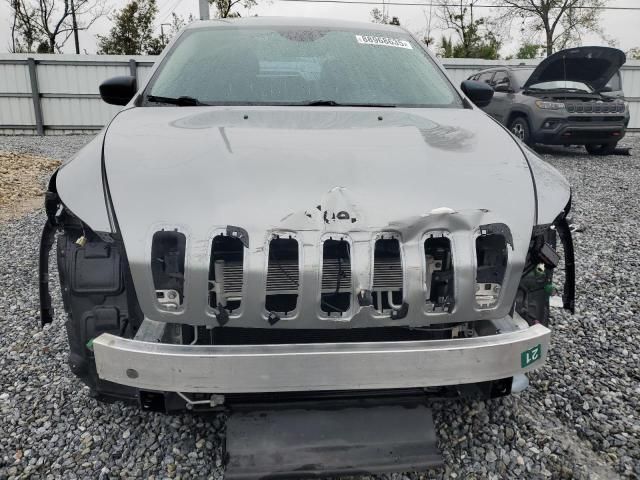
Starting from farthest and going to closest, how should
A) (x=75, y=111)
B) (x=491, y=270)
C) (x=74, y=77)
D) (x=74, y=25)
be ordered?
(x=74, y=25) < (x=75, y=111) < (x=74, y=77) < (x=491, y=270)

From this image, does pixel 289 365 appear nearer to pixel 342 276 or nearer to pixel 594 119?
pixel 342 276

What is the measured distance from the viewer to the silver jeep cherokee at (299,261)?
1.52 m

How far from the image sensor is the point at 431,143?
80.6 inches

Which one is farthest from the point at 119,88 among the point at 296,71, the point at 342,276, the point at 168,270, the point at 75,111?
the point at 75,111

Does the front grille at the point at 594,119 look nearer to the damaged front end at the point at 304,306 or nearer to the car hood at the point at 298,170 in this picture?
the car hood at the point at 298,170

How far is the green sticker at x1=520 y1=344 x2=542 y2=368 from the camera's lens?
1.63 metres

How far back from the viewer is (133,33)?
1230 inches

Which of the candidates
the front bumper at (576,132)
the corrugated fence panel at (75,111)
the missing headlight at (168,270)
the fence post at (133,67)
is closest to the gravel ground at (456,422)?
the missing headlight at (168,270)

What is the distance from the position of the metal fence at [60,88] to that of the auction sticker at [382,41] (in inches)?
515

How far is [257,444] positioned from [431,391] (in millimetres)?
626

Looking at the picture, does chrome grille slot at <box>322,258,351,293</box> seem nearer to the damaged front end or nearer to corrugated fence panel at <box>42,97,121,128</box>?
the damaged front end

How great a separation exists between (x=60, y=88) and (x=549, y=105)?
13249mm

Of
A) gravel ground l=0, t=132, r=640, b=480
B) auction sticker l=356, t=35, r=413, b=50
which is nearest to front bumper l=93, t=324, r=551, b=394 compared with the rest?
gravel ground l=0, t=132, r=640, b=480

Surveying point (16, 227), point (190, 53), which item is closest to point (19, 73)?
point (16, 227)
